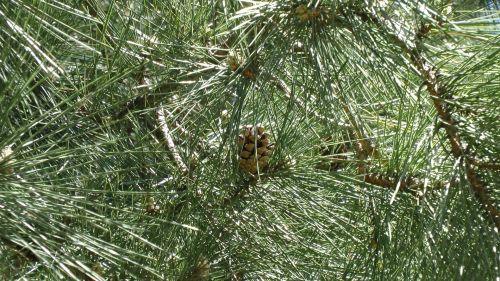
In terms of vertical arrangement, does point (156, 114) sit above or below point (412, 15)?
below

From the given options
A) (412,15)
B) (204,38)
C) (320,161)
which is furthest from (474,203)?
(204,38)

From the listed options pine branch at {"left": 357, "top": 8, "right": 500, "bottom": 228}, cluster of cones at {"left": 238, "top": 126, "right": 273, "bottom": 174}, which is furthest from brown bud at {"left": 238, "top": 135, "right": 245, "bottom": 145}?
pine branch at {"left": 357, "top": 8, "right": 500, "bottom": 228}

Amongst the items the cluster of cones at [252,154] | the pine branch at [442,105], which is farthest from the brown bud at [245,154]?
the pine branch at [442,105]

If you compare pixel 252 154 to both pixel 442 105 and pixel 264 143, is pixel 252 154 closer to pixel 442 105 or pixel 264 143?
pixel 264 143

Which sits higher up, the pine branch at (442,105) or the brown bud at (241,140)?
the pine branch at (442,105)

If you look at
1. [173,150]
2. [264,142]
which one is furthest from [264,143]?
[173,150]

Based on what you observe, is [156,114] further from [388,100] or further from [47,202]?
[47,202]

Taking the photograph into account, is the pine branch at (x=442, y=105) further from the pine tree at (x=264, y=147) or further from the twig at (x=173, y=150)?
the twig at (x=173, y=150)

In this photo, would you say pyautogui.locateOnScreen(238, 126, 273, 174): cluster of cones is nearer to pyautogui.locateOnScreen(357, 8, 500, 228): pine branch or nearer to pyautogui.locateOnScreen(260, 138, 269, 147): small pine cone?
pyautogui.locateOnScreen(260, 138, 269, 147): small pine cone
